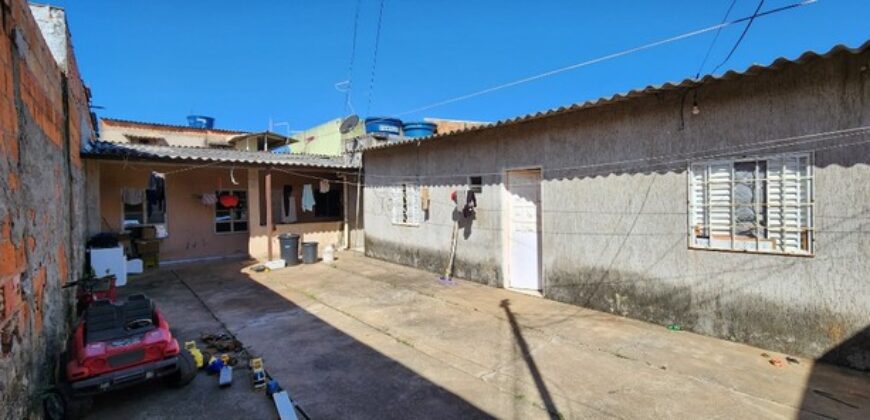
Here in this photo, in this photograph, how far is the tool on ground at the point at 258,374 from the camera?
4242mm

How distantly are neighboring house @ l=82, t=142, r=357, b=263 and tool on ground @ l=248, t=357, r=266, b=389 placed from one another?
774cm

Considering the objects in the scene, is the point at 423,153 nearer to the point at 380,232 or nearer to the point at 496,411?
the point at 380,232

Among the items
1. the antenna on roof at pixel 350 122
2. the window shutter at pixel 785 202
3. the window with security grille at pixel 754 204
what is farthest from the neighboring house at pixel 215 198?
the window shutter at pixel 785 202

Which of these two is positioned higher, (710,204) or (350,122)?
(350,122)

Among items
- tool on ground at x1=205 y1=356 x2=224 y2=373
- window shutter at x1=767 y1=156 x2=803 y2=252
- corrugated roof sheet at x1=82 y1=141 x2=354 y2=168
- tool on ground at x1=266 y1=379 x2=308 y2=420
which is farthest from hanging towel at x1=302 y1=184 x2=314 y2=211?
window shutter at x1=767 y1=156 x2=803 y2=252

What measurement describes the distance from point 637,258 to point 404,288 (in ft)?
14.5

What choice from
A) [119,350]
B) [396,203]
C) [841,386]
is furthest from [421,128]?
[841,386]

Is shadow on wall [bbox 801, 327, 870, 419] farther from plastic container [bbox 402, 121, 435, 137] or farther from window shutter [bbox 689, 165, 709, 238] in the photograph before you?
plastic container [bbox 402, 121, 435, 137]

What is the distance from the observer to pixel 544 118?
7.43 metres

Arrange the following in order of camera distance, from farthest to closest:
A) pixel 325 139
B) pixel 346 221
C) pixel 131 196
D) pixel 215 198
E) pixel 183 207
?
1. pixel 325 139
2. pixel 346 221
3. pixel 215 198
4. pixel 183 207
5. pixel 131 196

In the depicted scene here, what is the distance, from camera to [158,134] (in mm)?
21656

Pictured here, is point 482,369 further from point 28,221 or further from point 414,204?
point 414,204

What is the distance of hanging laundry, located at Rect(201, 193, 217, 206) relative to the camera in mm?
12773

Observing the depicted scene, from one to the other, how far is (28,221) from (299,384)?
2.64m
